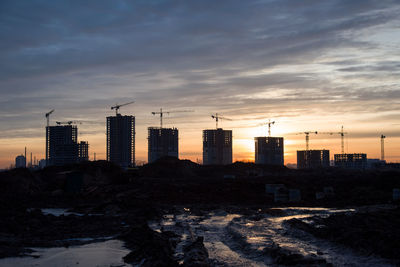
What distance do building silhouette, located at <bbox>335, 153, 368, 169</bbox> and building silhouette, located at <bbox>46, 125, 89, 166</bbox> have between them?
89413mm

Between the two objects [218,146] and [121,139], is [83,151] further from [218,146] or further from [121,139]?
[218,146]

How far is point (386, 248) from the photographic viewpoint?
12.6 meters

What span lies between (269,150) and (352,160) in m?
31.8

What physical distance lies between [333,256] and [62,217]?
51.6ft

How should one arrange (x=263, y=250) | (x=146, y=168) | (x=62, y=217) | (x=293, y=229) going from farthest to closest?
1. (x=146, y=168)
2. (x=62, y=217)
3. (x=293, y=229)
4. (x=263, y=250)

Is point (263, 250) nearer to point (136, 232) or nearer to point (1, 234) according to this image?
point (136, 232)

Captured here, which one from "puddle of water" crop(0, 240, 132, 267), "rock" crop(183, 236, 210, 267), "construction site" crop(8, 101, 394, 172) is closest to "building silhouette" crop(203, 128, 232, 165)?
"construction site" crop(8, 101, 394, 172)

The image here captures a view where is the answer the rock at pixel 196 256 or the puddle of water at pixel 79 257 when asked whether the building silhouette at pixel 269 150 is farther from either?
the rock at pixel 196 256

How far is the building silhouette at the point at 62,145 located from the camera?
438 ft

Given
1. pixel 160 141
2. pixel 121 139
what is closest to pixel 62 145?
pixel 121 139

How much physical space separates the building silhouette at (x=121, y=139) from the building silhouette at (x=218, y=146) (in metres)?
28.5

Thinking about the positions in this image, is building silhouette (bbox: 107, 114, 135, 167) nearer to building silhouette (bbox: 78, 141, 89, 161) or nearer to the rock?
building silhouette (bbox: 78, 141, 89, 161)

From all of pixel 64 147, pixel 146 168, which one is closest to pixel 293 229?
pixel 146 168

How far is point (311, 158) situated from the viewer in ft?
532
